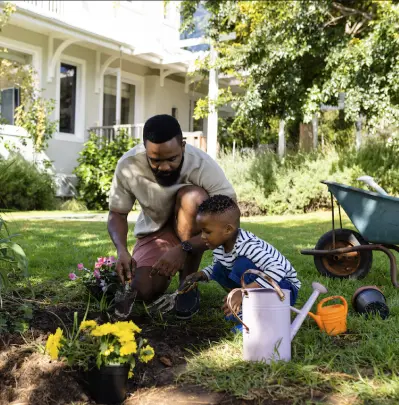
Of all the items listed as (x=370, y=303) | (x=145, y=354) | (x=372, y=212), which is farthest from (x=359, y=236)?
(x=145, y=354)

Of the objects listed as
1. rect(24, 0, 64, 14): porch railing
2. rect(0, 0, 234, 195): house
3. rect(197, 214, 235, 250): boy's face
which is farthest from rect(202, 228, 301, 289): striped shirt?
rect(24, 0, 64, 14): porch railing

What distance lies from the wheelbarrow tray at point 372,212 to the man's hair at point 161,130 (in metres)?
1.59

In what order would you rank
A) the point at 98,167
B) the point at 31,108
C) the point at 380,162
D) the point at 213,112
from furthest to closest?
the point at 213,112 → the point at 98,167 → the point at 31,108 → the point at 380,162

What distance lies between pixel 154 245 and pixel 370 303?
1312 millimetres

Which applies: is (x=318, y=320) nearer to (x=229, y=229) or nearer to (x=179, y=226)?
(x=229, y=229)

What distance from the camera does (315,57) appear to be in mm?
10875

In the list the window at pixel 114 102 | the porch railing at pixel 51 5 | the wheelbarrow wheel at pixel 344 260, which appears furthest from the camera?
the window at pixel 114 102

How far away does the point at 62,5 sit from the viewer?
12.8 metres

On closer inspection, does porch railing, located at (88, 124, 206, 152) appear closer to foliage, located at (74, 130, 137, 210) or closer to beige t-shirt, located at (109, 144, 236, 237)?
foliage, located at (74, 130, 137, 210)

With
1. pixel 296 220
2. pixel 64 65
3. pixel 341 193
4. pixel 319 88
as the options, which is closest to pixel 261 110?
pixel 319 88

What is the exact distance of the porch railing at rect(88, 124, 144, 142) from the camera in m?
13.2

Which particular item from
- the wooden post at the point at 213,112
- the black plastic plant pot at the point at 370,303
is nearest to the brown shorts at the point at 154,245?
the black plastic plant pot at the point at 370,303

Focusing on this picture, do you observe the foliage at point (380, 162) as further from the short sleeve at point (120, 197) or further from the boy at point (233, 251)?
the boy at point (233, 251)

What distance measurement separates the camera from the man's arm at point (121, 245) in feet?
9.92
